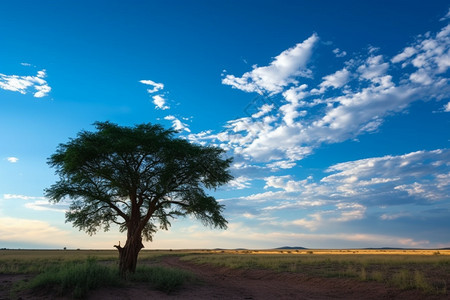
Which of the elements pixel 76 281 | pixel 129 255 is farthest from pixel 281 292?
pixel 76 281

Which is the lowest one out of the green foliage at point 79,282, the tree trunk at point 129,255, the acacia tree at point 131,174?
the green foliage at point 79,282

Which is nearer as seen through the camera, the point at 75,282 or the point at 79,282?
the point at 79,282

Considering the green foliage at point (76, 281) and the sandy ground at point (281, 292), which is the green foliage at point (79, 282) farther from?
the sandy ground at point (281, 292)

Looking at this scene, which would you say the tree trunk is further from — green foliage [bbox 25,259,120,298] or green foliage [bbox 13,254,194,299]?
green foliage [bbox 25,259,120,298]

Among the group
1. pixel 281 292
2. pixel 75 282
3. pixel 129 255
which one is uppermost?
pixel 129 255

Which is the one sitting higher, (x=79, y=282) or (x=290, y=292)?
(x=79, y=282)

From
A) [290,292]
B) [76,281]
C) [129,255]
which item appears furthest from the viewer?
[129,255]

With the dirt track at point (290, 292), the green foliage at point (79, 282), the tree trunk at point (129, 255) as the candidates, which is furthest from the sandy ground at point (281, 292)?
the tree trunk at point (129, 255)

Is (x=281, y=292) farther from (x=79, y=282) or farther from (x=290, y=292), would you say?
(x=79, y=282)

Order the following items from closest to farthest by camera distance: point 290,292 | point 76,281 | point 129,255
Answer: point 76,281
point 290,292
point 129,255

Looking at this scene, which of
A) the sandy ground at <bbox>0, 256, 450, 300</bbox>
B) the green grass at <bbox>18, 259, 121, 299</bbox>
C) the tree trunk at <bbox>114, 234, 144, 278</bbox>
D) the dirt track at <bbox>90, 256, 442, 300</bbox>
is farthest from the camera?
the tree trunk at <bbox>114, 234, 144, 278</bbox>

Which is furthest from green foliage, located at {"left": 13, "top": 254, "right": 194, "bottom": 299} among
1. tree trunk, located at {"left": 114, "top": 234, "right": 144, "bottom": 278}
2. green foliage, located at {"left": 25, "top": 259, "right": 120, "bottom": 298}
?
tree trunk, located at {"left": 114, "top": 234, "right": 144, "bottom": 278}

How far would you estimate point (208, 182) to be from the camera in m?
24.7

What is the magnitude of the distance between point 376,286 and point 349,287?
1599mm
